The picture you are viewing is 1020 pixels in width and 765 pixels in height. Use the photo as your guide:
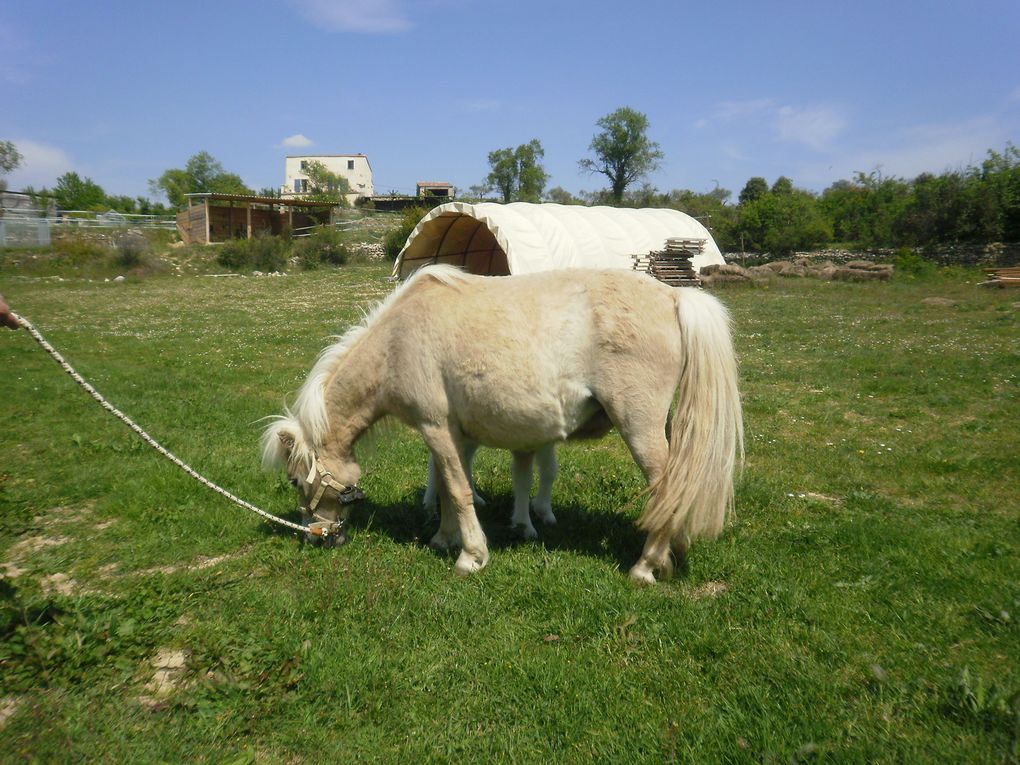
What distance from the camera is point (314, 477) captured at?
5406 mm

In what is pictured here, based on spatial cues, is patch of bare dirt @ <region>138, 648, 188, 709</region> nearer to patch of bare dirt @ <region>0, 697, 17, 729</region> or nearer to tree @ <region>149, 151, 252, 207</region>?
patch of bare dirt @ <region>0, 697, 17, 729</region>

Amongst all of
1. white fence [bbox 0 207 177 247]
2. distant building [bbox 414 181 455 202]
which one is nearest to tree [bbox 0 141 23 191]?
white fence [bbox 0 207 177 247]

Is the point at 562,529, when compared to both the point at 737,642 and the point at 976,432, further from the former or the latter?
the point at 976,432

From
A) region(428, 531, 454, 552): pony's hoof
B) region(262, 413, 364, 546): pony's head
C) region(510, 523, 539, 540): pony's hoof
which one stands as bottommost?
region(428, 531, 454, 552): pony's hoof

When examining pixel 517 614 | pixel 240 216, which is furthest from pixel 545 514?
pixel 240 216

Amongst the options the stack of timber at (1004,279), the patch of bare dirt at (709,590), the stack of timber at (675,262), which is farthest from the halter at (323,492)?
the stack of timber at (1004,279)

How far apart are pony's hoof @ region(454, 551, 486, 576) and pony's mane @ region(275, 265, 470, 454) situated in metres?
1.60

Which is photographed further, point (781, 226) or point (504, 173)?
point (504, 173)

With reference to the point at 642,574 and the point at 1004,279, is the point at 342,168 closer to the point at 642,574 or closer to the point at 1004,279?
the point at 1004,279

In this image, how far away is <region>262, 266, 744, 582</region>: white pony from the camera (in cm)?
468

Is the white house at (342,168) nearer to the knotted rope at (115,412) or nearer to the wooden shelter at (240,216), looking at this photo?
the wooden shelter at (240,216)

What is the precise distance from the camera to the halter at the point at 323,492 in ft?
17.8

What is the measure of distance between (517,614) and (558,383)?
5.48 ft

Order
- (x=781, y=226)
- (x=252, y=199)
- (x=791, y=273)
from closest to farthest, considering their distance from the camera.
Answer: (x=791, y=273) → (x=781, y=226) → (x=252, y=199)
